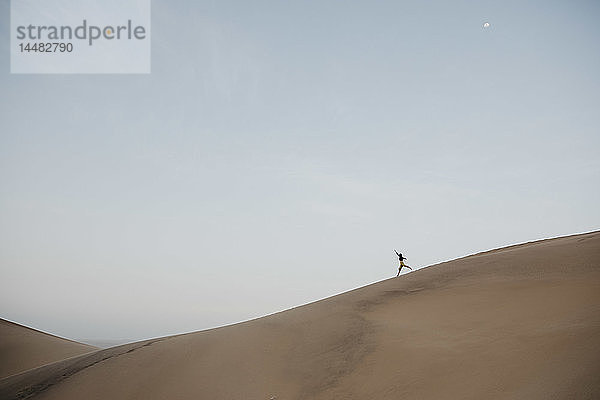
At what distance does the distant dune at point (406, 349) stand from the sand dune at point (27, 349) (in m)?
12.7

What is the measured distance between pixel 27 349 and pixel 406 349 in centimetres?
2347

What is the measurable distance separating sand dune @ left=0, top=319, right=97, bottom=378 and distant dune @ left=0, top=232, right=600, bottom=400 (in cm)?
1271

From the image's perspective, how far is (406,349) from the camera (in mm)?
6539

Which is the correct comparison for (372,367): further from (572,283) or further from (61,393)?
(61,393)

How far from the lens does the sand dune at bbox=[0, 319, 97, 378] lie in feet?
69.8

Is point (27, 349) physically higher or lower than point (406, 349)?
lower

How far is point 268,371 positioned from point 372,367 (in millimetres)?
1781

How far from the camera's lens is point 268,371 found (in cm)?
723

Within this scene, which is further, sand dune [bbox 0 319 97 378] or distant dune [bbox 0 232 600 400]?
sand dune [bbox 0 319 97 378]

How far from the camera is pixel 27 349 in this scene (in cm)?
2314

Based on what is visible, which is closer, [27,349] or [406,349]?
[406,349]

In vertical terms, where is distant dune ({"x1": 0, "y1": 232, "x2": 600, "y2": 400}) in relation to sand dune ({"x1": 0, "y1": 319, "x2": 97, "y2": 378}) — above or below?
above

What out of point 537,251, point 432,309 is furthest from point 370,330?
point 537,251

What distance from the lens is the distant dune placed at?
16.6ft
